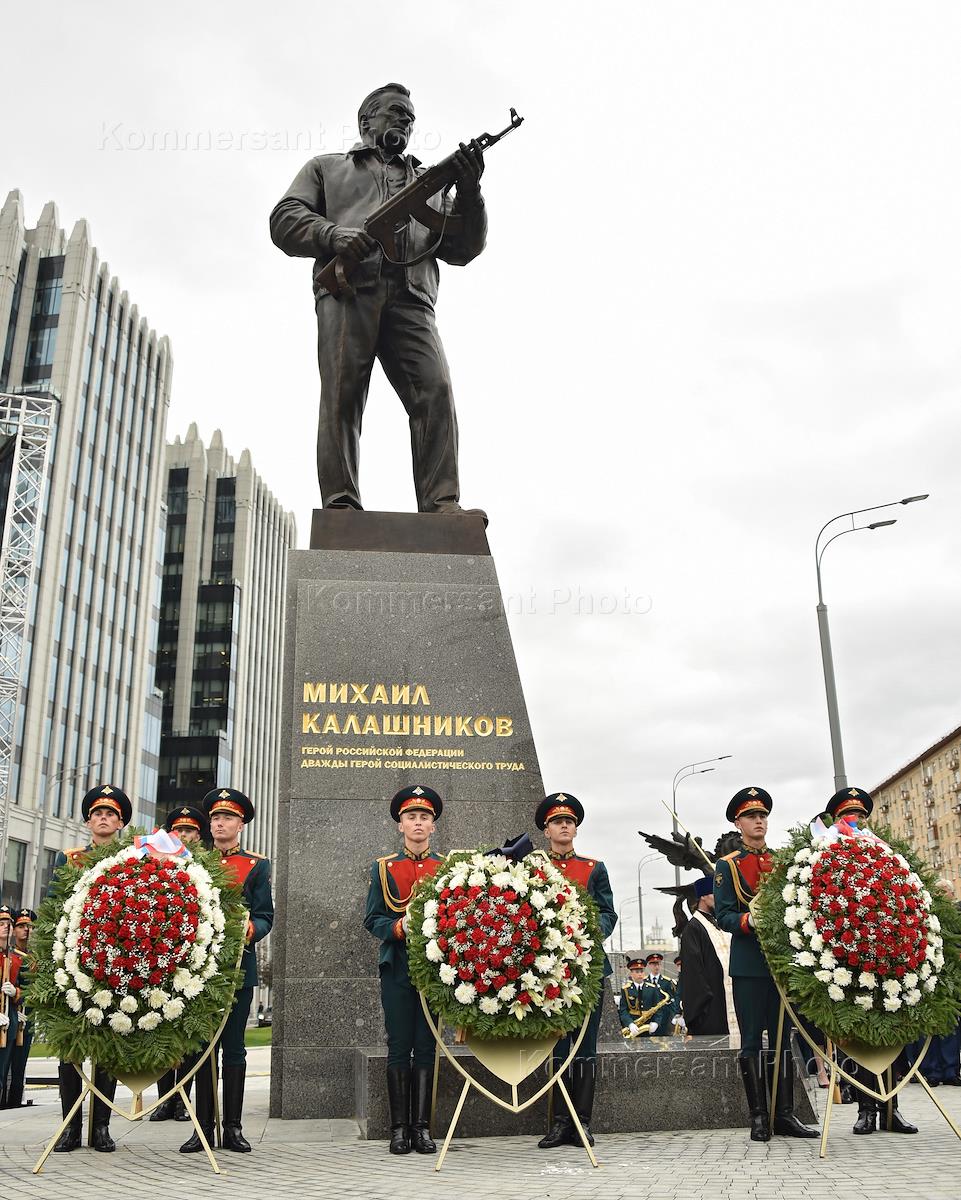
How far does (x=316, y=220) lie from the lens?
980 centimetres

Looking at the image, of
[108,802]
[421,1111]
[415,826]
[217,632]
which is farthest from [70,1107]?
[217,632]

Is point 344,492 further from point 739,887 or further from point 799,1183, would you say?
point 799,1183

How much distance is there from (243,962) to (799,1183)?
3.39m

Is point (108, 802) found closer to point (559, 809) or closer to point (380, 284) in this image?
point (559, 809)

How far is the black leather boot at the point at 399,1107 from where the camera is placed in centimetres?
601

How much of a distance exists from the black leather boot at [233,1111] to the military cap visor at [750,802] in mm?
3478

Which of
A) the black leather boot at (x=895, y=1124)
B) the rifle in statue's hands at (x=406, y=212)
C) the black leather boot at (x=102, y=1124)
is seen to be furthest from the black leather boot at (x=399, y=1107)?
the rifle in statue's hands at (x=406, y=212)

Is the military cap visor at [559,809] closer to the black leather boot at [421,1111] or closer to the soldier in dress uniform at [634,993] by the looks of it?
the black leather boot at [421,1111]

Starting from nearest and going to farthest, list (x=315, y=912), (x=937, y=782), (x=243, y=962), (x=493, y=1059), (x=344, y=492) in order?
(x=493, y=1059) < (x=243, y=962) < (x=315, y=912) < (x=344, y=492) < (x=937, y=782)

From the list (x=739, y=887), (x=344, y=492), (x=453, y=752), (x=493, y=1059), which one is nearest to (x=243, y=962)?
(x=493, y=1059)

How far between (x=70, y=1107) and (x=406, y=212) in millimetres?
7361

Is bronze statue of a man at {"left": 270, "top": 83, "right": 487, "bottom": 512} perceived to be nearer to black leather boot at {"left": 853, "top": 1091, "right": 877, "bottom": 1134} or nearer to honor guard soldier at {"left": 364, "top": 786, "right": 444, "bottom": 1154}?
honor guard soldier at {"left": 364, "top": 786, "right": 444, "bottom": 1154}

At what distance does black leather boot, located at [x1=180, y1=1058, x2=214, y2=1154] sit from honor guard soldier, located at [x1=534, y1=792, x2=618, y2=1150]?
189cm

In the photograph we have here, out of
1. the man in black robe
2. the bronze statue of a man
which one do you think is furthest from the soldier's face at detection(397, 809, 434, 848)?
the man in black robe
